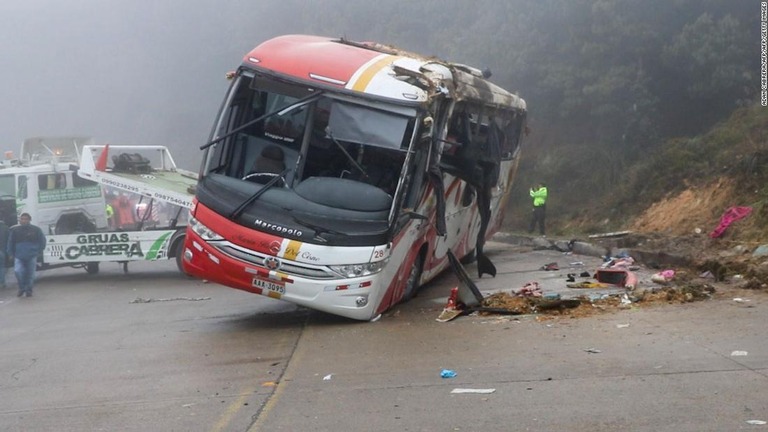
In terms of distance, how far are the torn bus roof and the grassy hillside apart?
623cm

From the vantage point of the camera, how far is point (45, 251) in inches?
730

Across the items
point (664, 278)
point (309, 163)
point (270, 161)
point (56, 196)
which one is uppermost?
point (309, 163)

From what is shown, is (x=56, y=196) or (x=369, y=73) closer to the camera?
(x=369, y=73)

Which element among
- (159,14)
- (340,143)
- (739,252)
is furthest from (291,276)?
(159,14)

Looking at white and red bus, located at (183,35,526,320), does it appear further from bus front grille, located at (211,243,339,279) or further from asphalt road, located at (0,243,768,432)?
asphalt road, located at (0,243,768,432)

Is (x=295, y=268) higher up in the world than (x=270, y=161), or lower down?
lower down

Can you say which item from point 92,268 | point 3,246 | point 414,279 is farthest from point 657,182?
point 3,246

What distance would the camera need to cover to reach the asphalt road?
6363 millimetres

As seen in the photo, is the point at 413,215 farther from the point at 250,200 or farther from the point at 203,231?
the point at 203,231

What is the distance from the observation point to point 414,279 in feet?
40.1

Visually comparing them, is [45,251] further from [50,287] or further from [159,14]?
[159,14]

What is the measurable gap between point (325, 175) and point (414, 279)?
2204 millimetres

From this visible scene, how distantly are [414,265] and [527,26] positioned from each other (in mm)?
20218

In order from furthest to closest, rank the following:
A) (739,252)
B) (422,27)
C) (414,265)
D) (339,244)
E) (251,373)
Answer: (422,27) < (739,252) < (414,265) < (339,244) < (251,373)
